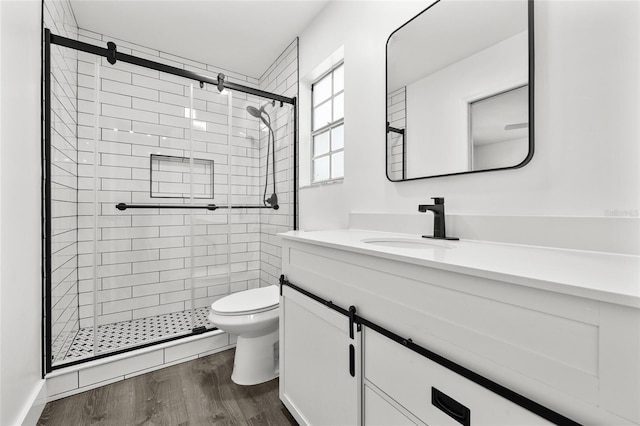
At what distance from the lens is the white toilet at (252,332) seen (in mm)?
1626

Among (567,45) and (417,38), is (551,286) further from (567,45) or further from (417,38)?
(417,38)

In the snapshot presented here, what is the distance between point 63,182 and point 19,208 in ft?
2.26

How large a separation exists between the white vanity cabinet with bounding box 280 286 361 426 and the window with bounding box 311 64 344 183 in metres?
1.03

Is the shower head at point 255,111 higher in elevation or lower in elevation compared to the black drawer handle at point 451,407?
higher

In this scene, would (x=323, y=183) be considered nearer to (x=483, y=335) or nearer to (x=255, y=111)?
(x=255, y=111)

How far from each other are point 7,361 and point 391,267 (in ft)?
5.13

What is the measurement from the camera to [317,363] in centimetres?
114

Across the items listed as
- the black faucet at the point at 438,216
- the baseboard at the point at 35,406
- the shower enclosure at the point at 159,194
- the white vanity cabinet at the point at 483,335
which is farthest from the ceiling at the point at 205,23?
the baseboard at the point at 35,406

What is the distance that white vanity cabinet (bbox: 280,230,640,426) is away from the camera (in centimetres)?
45

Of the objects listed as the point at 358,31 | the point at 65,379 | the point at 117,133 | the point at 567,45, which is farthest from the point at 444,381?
the point at 117,133

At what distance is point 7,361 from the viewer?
44.4 inches

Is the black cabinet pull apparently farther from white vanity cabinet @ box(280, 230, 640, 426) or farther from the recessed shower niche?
the recessed shower niche

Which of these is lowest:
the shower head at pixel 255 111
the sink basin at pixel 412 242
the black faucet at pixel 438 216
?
the sink basin at pixel 412 242

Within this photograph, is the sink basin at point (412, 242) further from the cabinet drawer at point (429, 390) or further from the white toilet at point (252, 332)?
the white toilet at point (252, 332)
